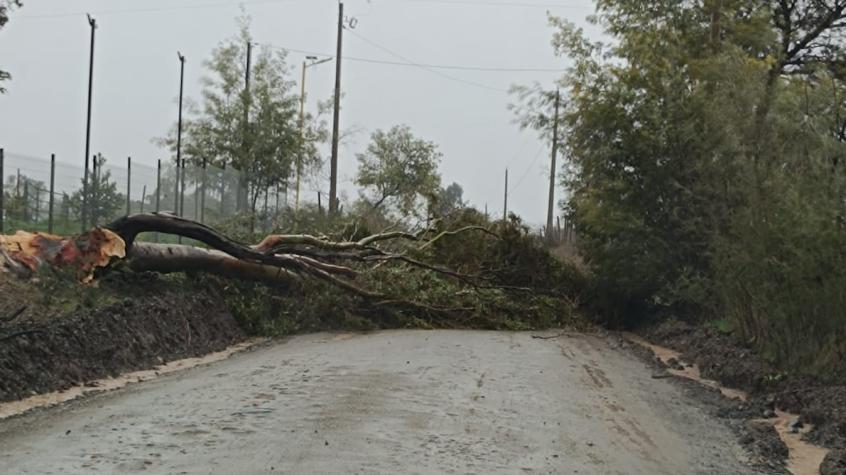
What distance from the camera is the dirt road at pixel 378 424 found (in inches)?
261

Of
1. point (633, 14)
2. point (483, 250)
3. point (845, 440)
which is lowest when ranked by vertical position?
point (845, 440)

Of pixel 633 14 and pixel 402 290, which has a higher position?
pixel 633 14

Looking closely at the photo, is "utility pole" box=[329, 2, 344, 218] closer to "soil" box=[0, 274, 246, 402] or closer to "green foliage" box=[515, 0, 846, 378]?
"green foliage" box=[515, 0, 846, 378]

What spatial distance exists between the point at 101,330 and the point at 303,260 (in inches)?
229

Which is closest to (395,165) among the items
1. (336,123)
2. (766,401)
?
(336,123)

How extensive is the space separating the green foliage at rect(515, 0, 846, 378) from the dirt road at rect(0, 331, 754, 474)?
249 centimetres

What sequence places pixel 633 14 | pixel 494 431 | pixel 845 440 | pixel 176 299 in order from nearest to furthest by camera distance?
1. pixel 494 431
2. pixel 845 440
3. pixel 176 299
4. pixel 633 14

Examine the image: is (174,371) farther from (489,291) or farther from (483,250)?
(483,250)

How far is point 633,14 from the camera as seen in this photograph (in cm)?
2558

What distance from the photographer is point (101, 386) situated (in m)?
10.2

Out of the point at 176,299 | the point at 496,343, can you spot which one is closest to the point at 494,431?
the point at 496,343

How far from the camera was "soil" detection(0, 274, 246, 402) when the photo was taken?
9.72 m

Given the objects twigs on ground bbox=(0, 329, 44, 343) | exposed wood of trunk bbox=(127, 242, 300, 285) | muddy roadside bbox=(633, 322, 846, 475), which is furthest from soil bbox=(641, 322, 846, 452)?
twigs on ground bbox=(0, 329, 44, 343)

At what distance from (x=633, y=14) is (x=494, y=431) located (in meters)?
20.1
